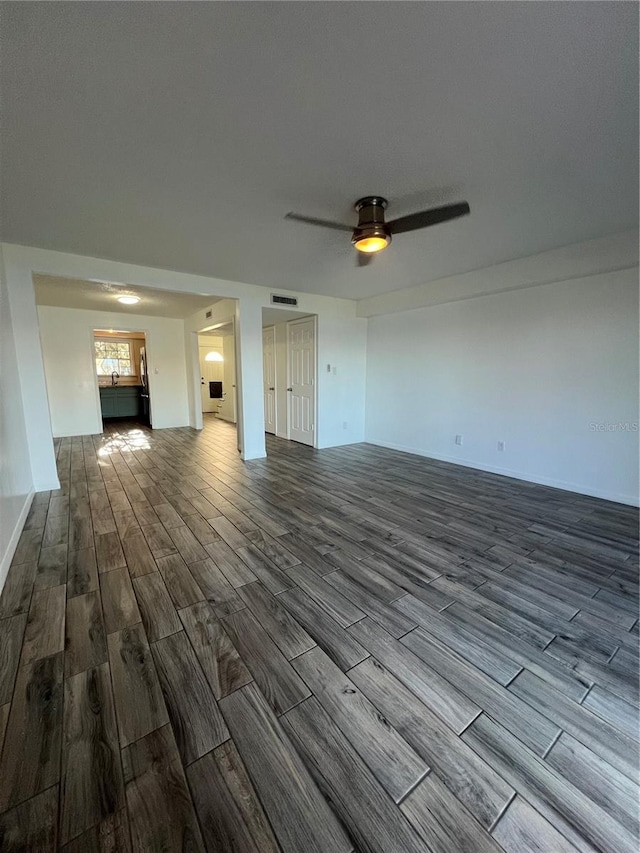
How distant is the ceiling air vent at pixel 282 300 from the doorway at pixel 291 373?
0.46 feet

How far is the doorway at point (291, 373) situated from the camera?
18.7 feet

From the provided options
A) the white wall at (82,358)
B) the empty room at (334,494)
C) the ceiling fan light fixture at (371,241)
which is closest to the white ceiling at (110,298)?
the white wall at (82,358)

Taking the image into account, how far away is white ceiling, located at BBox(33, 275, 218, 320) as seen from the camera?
178 inches

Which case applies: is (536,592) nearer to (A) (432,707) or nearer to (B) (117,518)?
(A) (432,707)

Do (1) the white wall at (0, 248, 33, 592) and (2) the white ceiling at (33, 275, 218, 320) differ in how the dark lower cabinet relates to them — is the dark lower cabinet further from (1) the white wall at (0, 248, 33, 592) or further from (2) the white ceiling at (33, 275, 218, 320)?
(1) the white wall at (0, 248, 33, 592)

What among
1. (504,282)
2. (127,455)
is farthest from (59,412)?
(504,282)

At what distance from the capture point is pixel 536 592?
6.74ft

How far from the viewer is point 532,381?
3943 millimetres

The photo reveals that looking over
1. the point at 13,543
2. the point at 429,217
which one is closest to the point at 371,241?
the point at 429,217

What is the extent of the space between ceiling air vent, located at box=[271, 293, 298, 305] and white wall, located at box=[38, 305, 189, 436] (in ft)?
11.8

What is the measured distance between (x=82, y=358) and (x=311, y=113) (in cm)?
676

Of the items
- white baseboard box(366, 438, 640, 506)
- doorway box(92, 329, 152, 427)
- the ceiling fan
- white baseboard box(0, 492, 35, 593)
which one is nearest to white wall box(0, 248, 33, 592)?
white baseboard box(0, 492, 35, 593)

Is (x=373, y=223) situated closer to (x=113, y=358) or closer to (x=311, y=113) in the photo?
(x=311, y=113)

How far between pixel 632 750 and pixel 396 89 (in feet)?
9.40
